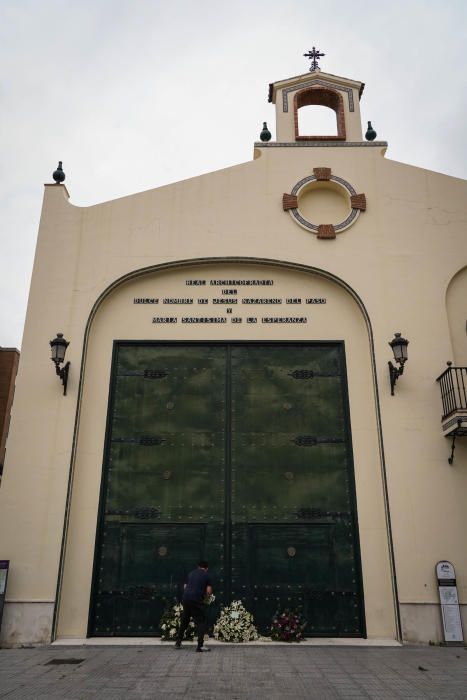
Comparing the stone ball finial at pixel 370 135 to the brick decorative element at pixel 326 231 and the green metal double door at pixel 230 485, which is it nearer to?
the brick decorative element at pixel 326 231

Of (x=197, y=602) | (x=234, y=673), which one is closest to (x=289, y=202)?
(x=197, y=602)

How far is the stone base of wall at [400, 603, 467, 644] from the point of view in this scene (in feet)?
30.5

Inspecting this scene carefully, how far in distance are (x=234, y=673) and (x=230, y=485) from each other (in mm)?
3531

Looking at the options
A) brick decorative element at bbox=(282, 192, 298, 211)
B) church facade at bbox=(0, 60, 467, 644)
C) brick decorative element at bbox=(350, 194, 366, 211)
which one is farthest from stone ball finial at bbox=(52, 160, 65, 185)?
brick decorative element at bbox=(350, 194, 366, 211)

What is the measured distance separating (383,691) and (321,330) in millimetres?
6589

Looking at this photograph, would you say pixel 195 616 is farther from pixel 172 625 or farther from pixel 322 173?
pixel 322 173

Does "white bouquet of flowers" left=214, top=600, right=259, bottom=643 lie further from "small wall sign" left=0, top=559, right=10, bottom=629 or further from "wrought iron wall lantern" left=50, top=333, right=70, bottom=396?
"wrought iron wall lantern" left=50, top=333, right=70, bottom=396

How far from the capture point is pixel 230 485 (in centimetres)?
1046

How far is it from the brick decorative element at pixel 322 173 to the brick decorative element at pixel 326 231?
120 centimetres

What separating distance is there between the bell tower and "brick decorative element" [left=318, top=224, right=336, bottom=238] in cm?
258

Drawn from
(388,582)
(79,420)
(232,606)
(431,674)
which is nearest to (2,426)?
(79,420)

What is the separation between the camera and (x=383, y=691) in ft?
21.9

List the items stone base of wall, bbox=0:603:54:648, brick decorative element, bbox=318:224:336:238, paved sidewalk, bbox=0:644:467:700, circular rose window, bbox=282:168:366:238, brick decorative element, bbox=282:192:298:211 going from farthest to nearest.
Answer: brick decorative element, bbox=282:192:298:211 → circular rose window, bbox=282:168:366:238 → brick decorative element, bbox=318:224:336:238 → stone base of wall, bbox=0:603:54:648 → paved sidewalk, bbox=0:644:467:700

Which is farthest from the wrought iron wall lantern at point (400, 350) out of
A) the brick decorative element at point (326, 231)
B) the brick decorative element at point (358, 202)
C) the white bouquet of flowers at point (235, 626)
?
the white bouquet of flowers at point (235, 626)
